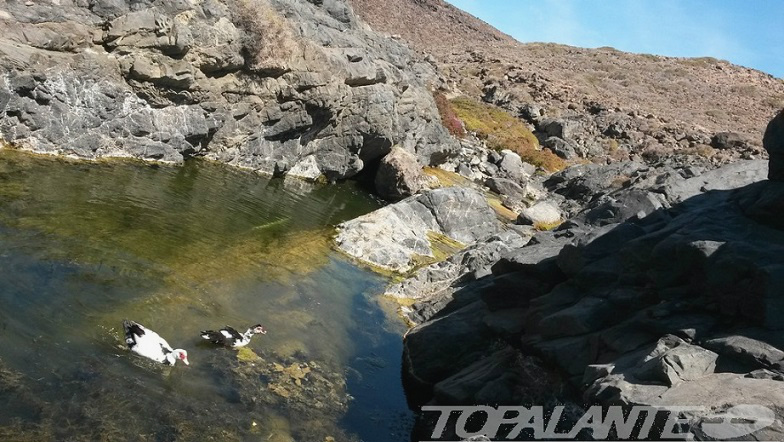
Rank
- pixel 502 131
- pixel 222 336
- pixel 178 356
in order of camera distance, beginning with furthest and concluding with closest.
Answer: pixel 502 131, pixel 222 336, pixel 178 356

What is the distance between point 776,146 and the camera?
14328 mm

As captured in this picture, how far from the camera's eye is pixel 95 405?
37.0 feet

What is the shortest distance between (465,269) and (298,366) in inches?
463

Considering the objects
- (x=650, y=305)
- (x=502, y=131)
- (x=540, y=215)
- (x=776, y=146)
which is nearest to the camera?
(x=650, y=305)

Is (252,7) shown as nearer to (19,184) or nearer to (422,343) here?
(19,184)

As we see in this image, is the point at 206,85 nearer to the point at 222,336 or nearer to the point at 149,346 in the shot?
the point at 222,336

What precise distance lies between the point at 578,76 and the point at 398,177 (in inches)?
3820

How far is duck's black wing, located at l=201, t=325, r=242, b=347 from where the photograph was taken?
15.0m

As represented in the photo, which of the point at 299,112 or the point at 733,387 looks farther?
the point at 299,112

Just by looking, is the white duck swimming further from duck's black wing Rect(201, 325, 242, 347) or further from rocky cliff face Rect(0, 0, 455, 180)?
rocky cliff face Rect(0, 0, 455, 180)

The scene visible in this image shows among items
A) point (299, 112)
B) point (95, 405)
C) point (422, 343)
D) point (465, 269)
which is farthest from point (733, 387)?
point (299, 112)

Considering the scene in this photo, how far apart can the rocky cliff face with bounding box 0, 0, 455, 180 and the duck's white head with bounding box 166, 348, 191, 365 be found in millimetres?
18403

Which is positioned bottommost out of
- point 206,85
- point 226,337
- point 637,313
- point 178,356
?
point 178,356

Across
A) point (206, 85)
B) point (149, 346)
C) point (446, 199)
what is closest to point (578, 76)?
point (446, 199)
